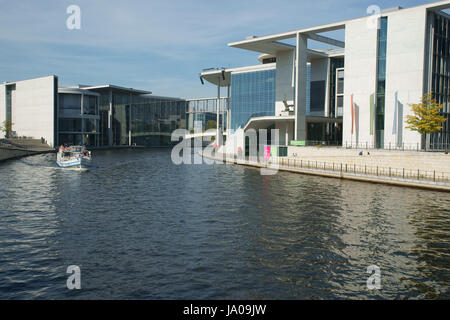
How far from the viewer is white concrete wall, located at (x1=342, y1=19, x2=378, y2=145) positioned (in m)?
55.6

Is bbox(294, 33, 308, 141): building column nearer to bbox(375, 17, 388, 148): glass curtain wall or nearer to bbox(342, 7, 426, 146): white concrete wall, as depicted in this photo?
bbox(342, 7, 426, 146): white concrete wall

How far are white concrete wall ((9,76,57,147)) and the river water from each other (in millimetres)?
74062

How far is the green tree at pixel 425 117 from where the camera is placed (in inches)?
1909

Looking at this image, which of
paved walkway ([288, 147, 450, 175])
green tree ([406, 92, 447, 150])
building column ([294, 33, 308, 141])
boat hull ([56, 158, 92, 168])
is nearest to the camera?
paved walkway ([288, 147, 450, 175])

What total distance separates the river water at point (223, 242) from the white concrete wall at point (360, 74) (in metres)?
21.5

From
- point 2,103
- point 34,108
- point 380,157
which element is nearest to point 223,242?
point 380,157

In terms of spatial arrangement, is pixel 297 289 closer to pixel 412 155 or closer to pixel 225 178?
pixel 225 178

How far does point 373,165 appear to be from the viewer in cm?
4762

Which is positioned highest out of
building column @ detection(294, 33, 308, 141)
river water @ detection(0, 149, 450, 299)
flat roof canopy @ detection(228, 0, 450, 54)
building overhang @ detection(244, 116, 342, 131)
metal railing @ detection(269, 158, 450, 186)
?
flat roof canopy @ detection(228, 0, 450, 54)

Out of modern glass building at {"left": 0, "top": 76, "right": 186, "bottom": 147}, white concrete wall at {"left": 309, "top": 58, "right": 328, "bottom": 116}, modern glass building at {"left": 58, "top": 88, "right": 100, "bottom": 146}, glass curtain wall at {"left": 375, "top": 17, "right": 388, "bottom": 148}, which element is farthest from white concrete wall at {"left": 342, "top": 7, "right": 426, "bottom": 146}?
modern glass building at {"left": 58, "top": 88, "right": 100, "bottom": 146}

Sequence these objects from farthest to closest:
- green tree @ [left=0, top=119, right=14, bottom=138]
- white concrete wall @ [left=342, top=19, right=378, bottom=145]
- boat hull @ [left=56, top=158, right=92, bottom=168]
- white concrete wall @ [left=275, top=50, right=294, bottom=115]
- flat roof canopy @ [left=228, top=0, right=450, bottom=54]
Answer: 1. green tree @ [left=0, top=119, right=14, bottom=138]
2. white concrete wall @ [left=275, top=50, right=294, bottom=115]
3. flat roof canopy @ [left=228, top=0, right=450, bottom=54]
4. white concrete wall @ [left=342, top=19, right=378, bottom=145]
5. boat hull @ [left=56, top=158, right=92, bottom=168]

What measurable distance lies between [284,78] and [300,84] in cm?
955

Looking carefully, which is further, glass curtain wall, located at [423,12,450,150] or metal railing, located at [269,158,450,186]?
glass curtain wall, located at [423,12,450,150]
